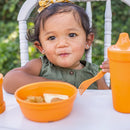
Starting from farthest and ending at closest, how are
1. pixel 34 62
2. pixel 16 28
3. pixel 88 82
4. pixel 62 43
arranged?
pixel 16 28, pixel 34 62, pixel 62 43, pixel 88 82

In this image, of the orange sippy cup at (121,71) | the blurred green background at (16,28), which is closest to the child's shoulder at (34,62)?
the orange sippy cup at (121,71)

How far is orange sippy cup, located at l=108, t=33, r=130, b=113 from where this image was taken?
1.87ft

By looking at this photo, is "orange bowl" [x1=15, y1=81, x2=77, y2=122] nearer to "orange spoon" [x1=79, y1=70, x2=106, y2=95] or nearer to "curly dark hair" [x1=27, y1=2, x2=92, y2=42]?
"orange spoon" [x1=79, y1=70, x2=106, y2=95]

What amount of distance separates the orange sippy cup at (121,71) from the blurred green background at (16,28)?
208cm

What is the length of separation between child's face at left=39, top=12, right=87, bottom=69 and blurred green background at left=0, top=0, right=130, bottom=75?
1670 mm

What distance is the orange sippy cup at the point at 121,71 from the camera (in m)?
0.57

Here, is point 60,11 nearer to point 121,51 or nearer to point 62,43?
point 62,43

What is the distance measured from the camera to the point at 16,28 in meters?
3.25

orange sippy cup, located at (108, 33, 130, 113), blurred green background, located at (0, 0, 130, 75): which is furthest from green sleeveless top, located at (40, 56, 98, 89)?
blurred green background, located at (0, 0, 130, 75)

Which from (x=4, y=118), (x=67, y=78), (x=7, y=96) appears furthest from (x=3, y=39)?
(x=4, y=118)

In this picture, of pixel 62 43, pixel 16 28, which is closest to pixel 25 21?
pixel 62 43

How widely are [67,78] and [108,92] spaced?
37cm

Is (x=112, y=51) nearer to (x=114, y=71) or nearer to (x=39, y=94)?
(x=114, y=71)

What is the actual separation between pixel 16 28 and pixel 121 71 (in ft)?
9.38
